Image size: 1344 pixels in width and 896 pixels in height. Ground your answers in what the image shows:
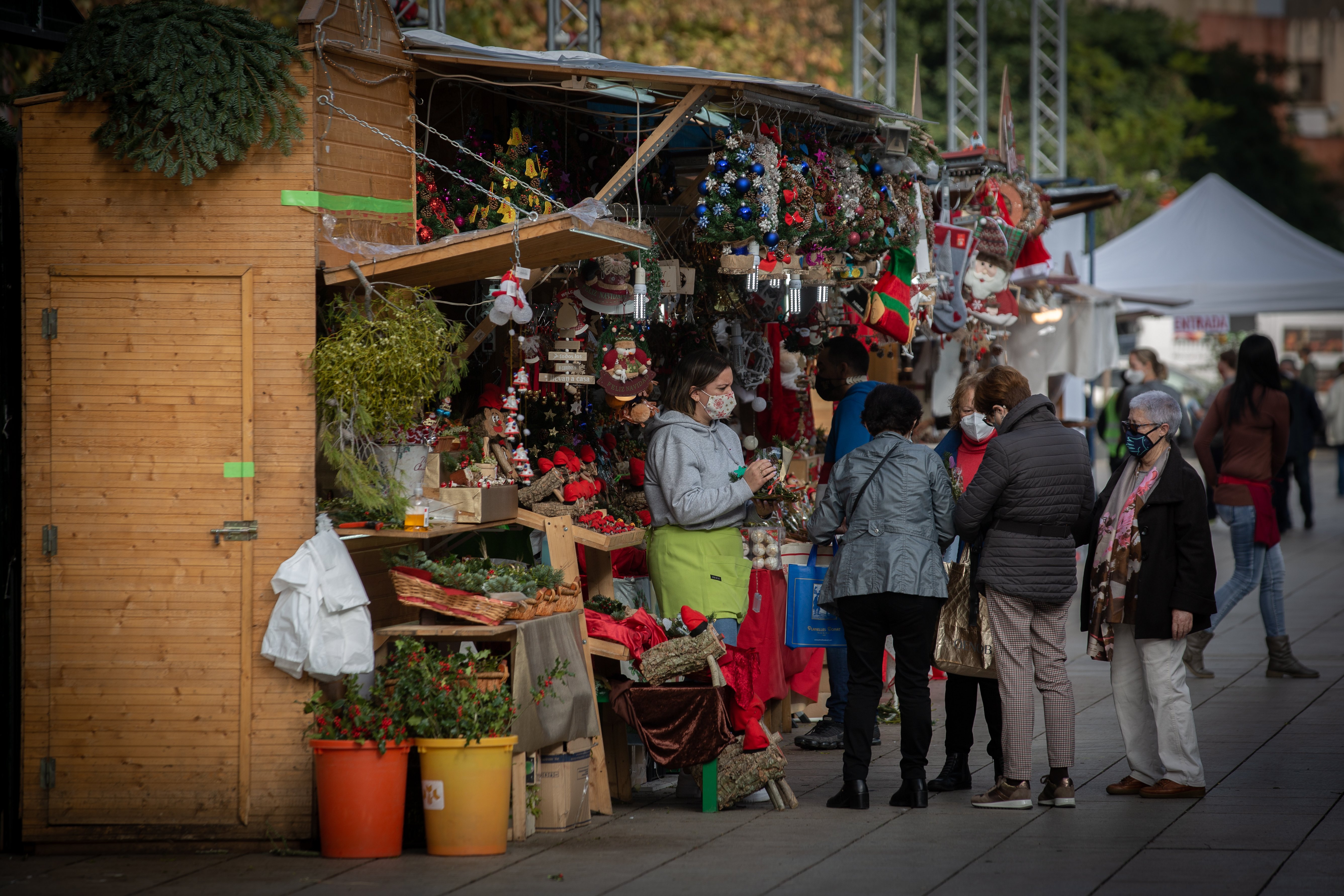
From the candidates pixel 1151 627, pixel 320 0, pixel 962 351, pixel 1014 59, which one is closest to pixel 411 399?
pixel 320 0

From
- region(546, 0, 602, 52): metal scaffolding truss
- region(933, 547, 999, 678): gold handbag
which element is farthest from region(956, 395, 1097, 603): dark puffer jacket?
region(546, 0, 602, 52): metal scaffolding truss

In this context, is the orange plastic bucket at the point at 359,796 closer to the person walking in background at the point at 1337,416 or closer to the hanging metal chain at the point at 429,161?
the hanging metal chain at the point at 429,161

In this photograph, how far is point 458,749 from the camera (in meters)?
5.50

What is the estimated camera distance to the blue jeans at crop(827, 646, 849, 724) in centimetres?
746

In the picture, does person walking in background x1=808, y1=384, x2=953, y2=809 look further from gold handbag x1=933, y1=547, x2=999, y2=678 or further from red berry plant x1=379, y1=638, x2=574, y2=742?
→ red berry plant x1=379, y1=638, x2=574, y2=742

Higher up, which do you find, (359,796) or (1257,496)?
(1257,496)

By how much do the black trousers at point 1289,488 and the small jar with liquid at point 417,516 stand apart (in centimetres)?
1017

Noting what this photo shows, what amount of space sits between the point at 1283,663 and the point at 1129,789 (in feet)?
11.1

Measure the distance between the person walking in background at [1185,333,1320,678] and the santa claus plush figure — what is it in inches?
65.8

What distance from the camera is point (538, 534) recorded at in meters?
6.77

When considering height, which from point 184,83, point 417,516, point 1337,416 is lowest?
point 417,516

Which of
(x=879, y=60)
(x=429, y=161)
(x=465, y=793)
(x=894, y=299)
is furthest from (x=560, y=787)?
(x=879, y=60)

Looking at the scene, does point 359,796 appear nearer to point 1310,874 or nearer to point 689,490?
point 689,490

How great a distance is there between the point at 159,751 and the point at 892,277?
5.01 meters
